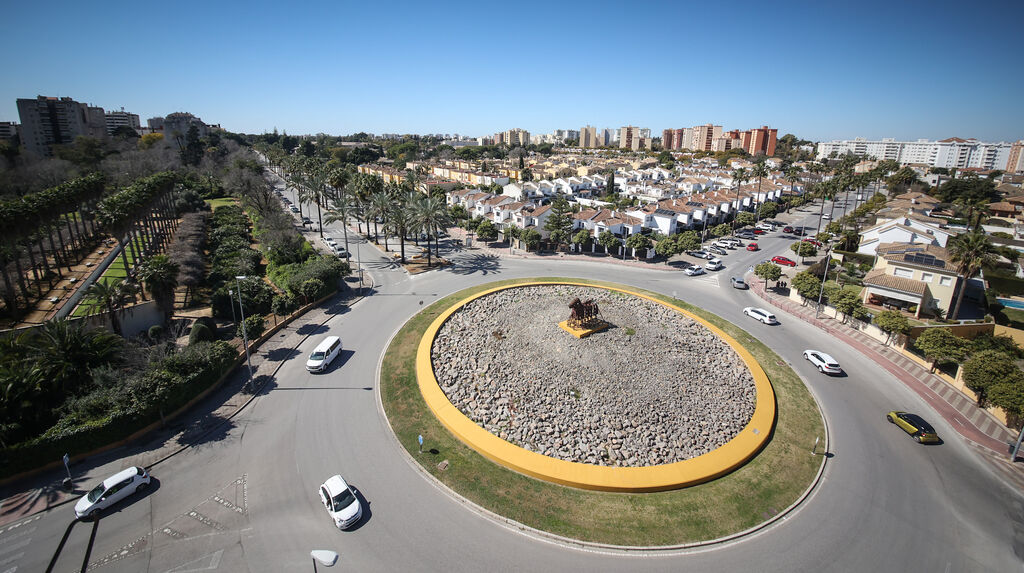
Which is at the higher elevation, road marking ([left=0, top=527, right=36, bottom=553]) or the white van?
the white van

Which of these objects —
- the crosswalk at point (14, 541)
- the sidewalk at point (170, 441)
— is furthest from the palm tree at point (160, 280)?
the crosswalk at point (14, 541)

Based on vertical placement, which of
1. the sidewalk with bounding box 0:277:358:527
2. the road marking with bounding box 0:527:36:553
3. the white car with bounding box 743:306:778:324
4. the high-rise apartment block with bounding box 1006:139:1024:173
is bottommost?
the road marking with bounding box 0:527:36:553

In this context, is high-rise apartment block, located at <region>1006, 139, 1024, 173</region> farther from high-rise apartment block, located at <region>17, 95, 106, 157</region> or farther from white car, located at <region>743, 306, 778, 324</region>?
high-rise apartment block, located at <region>17, 95, 106, 157</region>

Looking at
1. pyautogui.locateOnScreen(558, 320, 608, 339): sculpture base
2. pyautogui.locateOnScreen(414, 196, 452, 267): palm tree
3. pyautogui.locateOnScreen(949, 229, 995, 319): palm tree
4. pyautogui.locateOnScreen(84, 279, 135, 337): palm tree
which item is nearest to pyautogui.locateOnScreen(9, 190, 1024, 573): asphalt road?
pyautogui.locateOnScreen(84, 279, 135, 337): palm tree

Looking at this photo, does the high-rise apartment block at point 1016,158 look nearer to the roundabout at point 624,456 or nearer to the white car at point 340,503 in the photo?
the roundabout at point 624,456

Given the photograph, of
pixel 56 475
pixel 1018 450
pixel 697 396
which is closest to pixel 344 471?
pixel 56 475

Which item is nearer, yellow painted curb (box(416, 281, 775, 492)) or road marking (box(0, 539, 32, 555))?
road marking (box(0, 539, 32, 555))
